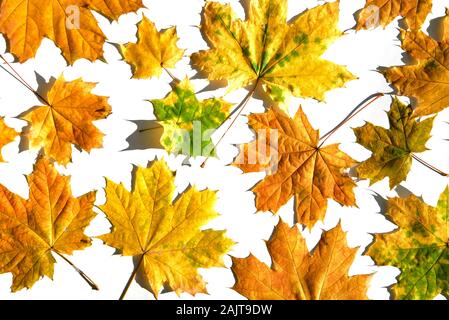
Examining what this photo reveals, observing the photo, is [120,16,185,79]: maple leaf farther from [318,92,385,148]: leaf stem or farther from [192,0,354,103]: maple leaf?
[318,92,385,148]: leaf stem

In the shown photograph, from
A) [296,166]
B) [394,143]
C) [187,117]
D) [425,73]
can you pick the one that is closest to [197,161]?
[187,117]

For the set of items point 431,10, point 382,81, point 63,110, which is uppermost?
point 431,10

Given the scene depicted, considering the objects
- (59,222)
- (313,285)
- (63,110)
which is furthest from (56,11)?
(313,285)

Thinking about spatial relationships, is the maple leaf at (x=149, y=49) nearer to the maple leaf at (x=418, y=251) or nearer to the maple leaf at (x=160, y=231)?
the maple leaf at (x=160, y=231)

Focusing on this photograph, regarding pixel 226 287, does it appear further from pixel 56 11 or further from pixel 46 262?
pixel 56 11

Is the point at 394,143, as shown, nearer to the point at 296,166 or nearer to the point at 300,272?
the point at 296,166

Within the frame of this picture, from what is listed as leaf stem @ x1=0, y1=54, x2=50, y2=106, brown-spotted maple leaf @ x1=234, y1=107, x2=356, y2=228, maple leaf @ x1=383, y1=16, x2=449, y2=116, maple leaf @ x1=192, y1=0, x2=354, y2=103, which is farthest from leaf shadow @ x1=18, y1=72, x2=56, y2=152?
maple leaf @ x1=383, y1=16, x2=449, y2=116
